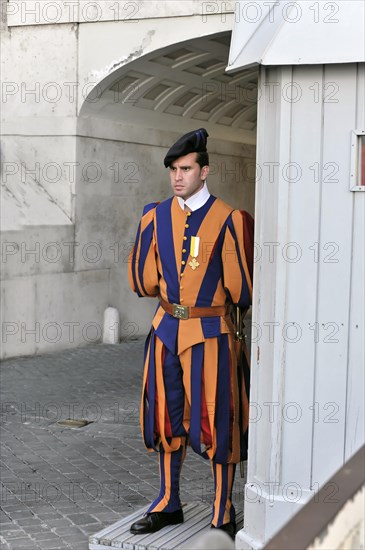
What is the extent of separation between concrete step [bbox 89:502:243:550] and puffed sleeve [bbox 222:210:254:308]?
1.05 metres

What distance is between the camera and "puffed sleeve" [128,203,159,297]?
4.58m

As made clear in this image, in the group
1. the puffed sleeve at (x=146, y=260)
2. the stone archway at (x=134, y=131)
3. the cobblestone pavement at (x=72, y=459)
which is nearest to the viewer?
the puffed sleeve at (x=146, y=260)

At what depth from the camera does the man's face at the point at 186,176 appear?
174 inches

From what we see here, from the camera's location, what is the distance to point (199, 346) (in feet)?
14.5

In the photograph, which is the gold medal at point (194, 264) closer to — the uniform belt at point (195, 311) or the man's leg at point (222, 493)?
the uniform belt at point (195, 311)

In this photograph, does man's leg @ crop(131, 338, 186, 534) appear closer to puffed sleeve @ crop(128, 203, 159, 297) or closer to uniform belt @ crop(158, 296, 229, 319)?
uniform belt @ crop(158, 296, 229, 319)

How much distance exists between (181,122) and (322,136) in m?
7.71

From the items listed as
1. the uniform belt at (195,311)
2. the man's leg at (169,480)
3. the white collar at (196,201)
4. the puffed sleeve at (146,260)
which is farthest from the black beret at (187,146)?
the man's leg at (169,480)

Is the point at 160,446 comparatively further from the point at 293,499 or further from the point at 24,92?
the point at 24,92

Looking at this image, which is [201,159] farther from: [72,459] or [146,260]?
[72,459]

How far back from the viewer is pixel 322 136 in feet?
13.2

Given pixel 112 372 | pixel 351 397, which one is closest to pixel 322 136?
pixel 351 397

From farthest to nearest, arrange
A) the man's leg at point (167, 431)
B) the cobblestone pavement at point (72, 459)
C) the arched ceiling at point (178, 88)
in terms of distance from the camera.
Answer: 1. the arched ceiling at point (178, 88)
2. the cobblestone pavement at point (72, 459)
3. the man's leg at point (167, 431)

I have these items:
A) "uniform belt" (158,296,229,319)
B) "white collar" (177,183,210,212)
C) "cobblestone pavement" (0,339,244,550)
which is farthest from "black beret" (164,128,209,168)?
"cobblestone pavement" (0,339,244,550)
